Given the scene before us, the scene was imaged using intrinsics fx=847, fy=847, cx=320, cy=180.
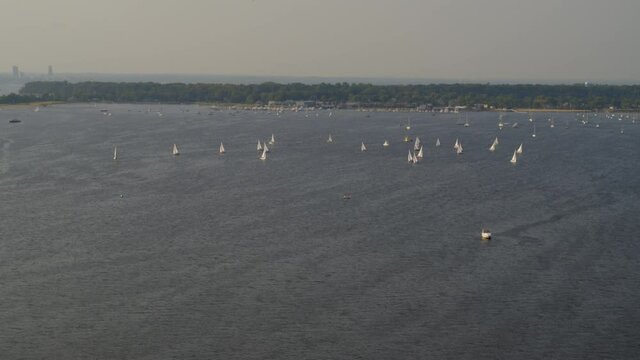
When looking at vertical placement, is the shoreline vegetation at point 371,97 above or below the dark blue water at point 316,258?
above

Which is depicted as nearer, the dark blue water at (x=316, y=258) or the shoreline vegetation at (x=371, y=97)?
the dark blue water at (x=316, y=258)

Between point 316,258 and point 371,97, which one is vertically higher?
point 371,97

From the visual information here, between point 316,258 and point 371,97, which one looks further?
point 371,97

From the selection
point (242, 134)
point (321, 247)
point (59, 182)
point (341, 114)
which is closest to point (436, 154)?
point (242, 134)

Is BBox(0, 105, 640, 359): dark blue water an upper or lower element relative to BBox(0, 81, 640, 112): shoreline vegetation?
lower

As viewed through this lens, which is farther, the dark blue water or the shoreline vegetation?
the shoreline vegetation
